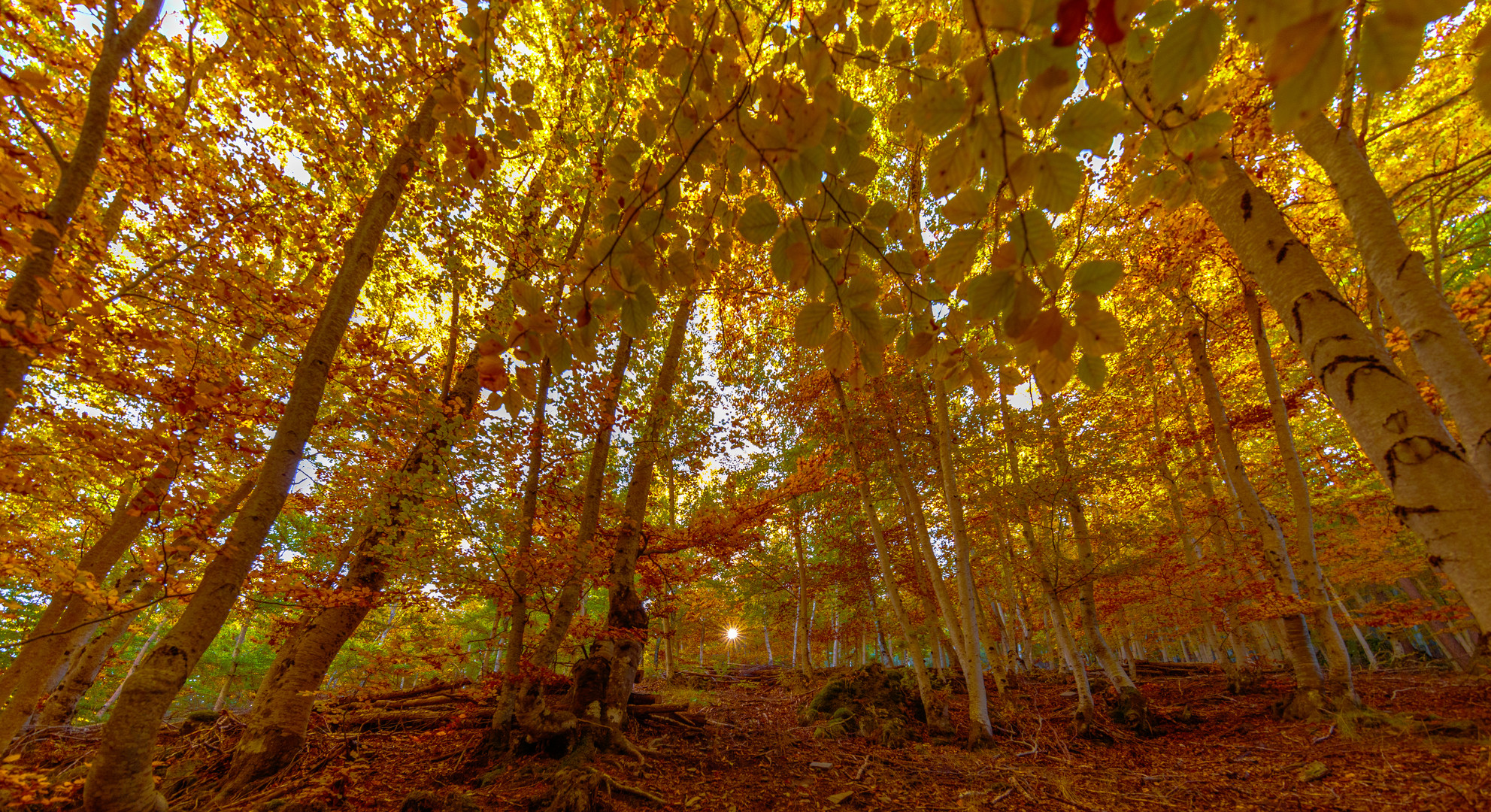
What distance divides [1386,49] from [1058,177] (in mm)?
430

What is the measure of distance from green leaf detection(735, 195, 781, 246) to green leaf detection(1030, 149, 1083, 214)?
0.61 meters

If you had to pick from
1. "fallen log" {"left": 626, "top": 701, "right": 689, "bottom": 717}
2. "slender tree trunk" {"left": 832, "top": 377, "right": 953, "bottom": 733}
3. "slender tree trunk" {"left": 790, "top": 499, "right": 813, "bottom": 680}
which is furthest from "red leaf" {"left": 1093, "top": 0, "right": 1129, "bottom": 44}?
"slender tree trunk" {"left": 790, "top": 499, "right": 813, "bottom": 680}

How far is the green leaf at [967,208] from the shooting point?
1.20m

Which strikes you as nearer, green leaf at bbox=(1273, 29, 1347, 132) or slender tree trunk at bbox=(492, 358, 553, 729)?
green leaf at bbox=(1273, 29, 1347, 132)

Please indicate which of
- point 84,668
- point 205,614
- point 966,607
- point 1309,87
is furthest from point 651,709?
point 84,668

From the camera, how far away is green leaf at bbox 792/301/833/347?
1.41 m

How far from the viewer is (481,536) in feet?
16.4

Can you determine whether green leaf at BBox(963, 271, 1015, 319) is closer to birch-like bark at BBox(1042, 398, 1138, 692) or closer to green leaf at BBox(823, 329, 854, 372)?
green leaf at BBox(823, 329, 854, 372)

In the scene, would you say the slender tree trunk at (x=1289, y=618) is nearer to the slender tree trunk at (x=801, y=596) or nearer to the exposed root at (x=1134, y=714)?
the exposed root at (x=1134, y=714)

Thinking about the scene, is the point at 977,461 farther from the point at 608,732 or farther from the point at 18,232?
the point at 18,232

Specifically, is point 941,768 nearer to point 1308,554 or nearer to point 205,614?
point 1308,554

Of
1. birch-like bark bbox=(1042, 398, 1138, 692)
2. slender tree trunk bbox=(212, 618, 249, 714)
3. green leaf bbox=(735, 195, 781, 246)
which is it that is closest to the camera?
green leaf bbox=(735, 195, 781, 246)

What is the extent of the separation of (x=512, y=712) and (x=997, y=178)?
20.0 ft

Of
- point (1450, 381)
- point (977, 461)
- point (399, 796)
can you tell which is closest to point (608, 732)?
point (399, 796)
